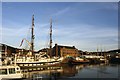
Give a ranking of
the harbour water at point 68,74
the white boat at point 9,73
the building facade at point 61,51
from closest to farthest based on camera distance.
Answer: the white boat at point 9,73 < the harbour water at point 68,74 < the building facade at point 61,51

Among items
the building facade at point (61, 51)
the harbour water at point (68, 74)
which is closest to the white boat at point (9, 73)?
the harbour water at point (68, 74)

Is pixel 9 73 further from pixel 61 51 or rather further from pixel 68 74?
pixel 61 51

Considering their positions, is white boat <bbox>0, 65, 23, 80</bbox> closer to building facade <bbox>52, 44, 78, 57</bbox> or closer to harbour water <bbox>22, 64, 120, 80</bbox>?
harbour water <bbox>22, 64, 120, 80</bbox>

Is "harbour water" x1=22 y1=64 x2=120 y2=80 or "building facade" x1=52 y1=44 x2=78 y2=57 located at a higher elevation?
"building facade" x1=52 y1=44 x2=78 y2=57

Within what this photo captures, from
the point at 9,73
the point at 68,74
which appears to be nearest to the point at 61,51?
the point at 68,74

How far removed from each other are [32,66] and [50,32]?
27.7m

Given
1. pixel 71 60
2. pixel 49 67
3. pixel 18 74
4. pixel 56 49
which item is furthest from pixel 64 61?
pixel 18 74

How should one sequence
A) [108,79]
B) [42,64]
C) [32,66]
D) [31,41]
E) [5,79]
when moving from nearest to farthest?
[5,79], [108,79], [32,66], [42,64], [31,41]

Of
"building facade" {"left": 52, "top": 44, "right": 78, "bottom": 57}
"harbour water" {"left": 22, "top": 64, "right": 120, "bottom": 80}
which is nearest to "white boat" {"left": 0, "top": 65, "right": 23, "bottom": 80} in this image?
"harbour water" {"left": 22, "top": 64, "right": 120, "bottom": 80}

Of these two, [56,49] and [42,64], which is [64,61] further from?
[56,49]

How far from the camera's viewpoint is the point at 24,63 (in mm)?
60469

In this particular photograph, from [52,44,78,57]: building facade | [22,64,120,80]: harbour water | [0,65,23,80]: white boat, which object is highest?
[52,44,78,57]: building facade

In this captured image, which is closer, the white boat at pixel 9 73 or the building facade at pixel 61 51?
the white boat at pixel 9 73

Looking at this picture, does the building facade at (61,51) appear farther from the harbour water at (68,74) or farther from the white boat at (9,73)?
the white boat at (9,73)
